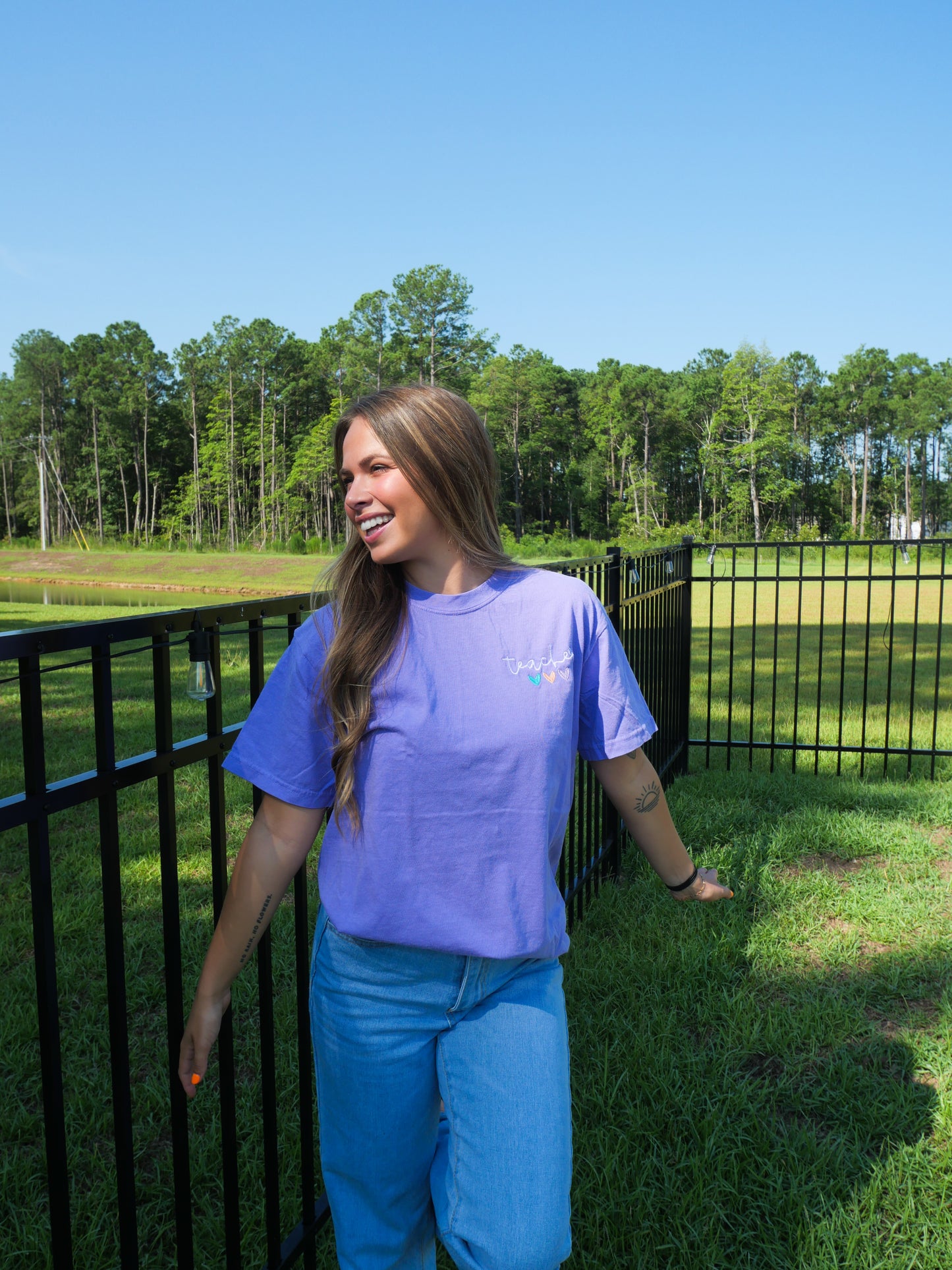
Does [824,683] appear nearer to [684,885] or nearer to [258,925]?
→ [684,885]

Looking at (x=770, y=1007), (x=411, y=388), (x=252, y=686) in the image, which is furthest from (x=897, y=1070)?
(x=411, y=388)

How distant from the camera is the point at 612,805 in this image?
4.34 m

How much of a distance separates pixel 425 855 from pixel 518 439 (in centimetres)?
7477

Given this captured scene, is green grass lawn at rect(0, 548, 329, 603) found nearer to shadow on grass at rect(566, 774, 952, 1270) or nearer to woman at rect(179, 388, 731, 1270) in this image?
shadow on grass at rect(566, 774, 952, 1270)

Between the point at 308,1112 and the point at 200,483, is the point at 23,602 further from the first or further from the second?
the point at 200,483

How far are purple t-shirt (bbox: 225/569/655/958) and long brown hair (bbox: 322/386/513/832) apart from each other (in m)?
0.03

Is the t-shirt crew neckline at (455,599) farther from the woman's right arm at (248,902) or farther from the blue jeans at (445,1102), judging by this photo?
the blue jeans at (445,1102)

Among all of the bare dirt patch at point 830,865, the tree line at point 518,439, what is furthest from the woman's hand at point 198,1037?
the tree line at point 518,439

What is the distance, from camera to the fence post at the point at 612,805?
4152 millimetres

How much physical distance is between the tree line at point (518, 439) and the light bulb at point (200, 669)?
6557 cm

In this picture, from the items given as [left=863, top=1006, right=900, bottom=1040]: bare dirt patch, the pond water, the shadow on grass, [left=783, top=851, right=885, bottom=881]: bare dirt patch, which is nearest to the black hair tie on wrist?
the shadow on grass

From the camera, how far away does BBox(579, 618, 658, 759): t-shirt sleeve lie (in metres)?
1.70

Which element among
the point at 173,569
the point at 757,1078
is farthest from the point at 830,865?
the point at 173,569

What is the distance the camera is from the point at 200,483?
76.6 metres
